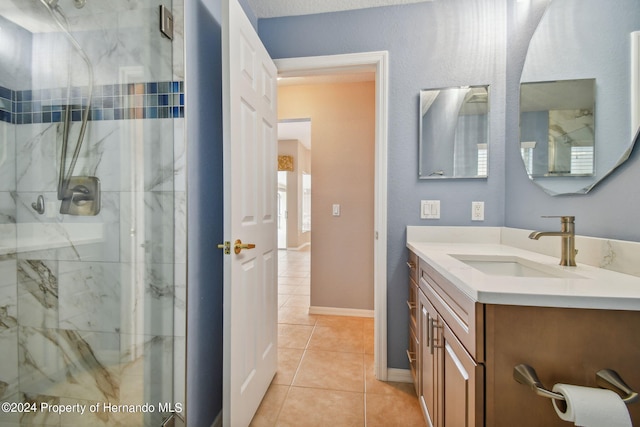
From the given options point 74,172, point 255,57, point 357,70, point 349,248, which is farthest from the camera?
point 349,248

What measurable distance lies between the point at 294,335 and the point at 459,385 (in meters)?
1.93

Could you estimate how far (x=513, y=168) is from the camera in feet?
5.66

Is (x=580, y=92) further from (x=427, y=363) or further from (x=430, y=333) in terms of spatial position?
(x=427, y=363)

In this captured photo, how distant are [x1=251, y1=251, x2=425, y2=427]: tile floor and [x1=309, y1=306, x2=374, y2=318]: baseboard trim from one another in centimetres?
13

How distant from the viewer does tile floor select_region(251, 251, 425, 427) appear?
1573 millimetres

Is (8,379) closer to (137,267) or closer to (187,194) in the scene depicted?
(137,267)

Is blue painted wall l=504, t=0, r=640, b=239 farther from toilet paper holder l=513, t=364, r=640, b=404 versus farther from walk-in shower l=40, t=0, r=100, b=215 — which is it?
walk-in shower l=40, t=0, r=100, b=215

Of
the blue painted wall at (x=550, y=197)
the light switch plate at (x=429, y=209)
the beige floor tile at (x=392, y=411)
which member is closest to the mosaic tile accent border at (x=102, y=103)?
the light switch plate at (x=429, y=209)

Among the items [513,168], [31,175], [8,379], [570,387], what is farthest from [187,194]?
[513,168]

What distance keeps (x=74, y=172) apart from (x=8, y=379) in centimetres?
71

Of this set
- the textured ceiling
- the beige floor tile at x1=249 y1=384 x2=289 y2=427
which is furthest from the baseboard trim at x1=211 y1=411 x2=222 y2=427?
the textured ceiling

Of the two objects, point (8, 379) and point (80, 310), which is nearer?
point (8, 379)

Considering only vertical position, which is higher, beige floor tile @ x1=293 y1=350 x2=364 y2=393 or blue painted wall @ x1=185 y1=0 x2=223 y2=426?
blue painted wall @ x1=185 y1=0 x2=223 y2=426

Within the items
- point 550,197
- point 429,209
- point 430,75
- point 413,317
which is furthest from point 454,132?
point 413,317
